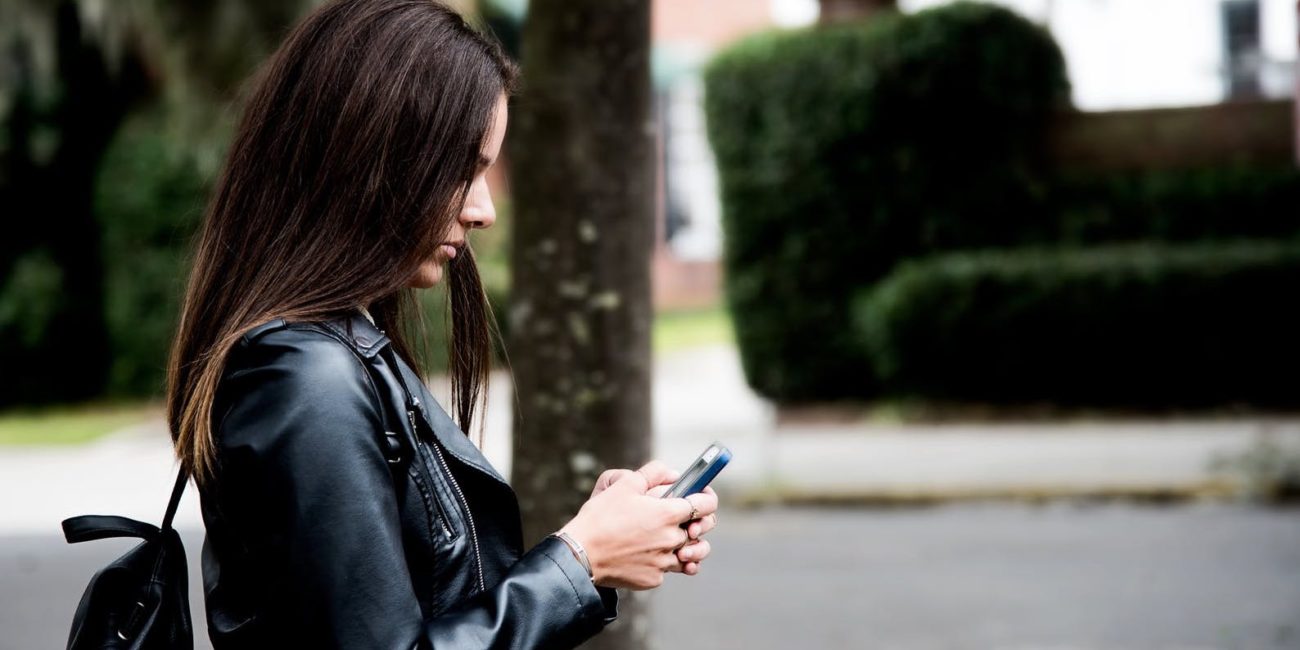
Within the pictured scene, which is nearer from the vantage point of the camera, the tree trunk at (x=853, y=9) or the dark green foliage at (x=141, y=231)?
the tree trunk at (x=853, y=9)

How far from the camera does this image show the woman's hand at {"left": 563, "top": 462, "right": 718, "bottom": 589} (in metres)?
1.74

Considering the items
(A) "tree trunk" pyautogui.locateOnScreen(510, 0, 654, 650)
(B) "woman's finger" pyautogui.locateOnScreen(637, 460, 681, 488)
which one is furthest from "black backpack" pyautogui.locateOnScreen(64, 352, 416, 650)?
(A) "tree trunk" pyautogui.locateOnScreen(510, 0, 654, 650)

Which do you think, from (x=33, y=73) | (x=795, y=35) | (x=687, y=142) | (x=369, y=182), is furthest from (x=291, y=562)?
(x=687, y=142)

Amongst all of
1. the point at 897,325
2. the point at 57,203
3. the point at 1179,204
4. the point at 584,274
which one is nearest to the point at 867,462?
the point at 897,325

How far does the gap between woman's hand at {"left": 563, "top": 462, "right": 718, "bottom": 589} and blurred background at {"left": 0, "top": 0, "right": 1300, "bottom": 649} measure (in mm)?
4285

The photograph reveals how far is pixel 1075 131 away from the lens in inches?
488

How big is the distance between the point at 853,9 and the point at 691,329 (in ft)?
31.9

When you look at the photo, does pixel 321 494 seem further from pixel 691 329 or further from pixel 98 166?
pixel 691 329

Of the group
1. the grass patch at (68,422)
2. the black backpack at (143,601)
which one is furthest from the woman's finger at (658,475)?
the grass patch at (68,422)

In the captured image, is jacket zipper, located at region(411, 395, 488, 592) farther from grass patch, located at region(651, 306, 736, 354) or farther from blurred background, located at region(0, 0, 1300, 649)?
grass patch, located at region(651, 306, 736, 354)

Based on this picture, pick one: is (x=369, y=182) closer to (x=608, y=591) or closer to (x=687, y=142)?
(x=608, y=591)

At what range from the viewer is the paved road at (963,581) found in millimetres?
6008

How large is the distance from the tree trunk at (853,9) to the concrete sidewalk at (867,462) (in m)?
3.39

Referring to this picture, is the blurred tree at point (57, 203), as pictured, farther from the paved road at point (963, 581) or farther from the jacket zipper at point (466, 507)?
the jacket zipper at point (466, 507)
